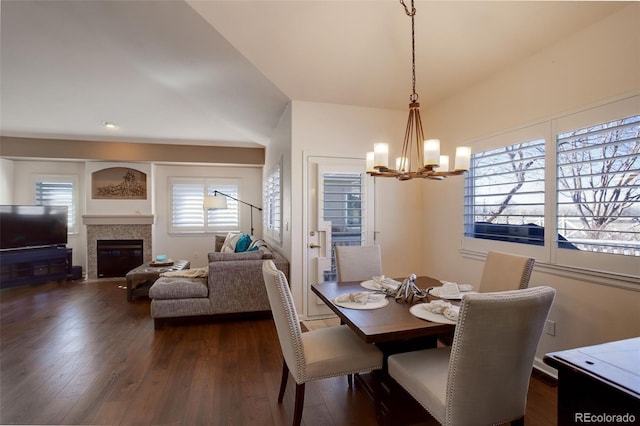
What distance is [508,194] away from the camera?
275 cm

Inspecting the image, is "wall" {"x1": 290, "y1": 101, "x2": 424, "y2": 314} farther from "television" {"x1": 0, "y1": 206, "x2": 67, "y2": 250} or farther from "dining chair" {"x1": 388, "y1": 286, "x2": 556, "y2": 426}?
"television" {"x1": 0, "y1": 206, "x2": 67, "y2": 250}

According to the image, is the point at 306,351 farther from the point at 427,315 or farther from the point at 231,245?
the point at 231,245

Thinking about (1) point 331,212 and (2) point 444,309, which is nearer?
(2) point 444,309

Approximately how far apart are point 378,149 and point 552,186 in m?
1.50

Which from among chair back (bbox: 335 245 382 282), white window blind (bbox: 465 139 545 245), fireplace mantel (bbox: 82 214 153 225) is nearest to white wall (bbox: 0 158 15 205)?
fireplace mantel (bbox: 82 214 153 225)

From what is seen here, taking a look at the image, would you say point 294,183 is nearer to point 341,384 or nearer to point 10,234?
point 341,384

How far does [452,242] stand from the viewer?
11.3 feet

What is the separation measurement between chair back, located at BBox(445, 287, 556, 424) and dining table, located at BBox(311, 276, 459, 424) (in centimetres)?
32

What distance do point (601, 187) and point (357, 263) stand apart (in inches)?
72.9

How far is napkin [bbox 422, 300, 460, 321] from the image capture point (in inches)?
66.9

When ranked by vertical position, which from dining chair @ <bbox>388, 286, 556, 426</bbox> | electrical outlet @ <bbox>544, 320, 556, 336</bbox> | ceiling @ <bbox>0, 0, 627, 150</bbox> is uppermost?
ceiling @ <bbox>0, 0, 627, 150</bbox>

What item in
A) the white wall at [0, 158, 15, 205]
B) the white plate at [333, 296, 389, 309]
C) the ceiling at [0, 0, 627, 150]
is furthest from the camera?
the white wall at [0, 158, 15, 205]

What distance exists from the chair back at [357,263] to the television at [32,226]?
5692mm

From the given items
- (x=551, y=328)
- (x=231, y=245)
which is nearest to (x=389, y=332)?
(x=551, y=328)
